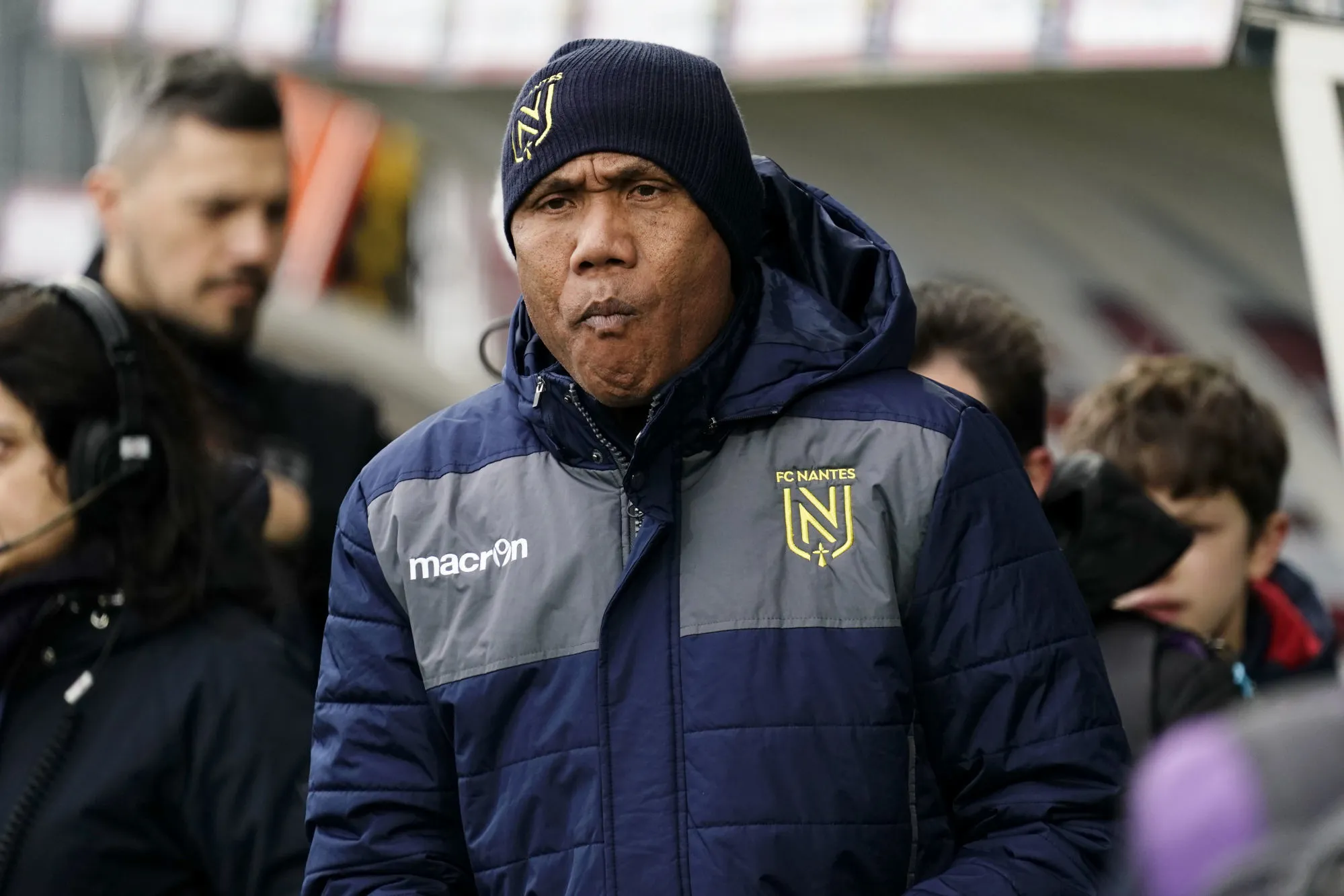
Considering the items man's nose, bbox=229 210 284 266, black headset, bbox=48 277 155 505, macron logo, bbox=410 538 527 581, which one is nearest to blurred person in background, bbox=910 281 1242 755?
macron logo, bbox=410 538 527 581

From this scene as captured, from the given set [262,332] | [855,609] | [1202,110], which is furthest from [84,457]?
[262,332]

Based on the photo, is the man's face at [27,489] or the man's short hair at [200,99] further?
the man's short hair at [200,99]

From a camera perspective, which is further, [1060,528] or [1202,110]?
[1202,110]

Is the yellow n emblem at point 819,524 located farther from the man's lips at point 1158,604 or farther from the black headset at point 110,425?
the man's lips at point 1158,604

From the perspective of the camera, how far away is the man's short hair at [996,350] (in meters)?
2.99

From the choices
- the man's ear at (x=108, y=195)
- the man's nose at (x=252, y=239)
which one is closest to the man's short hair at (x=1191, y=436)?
the man's nose at (x=252, y=239)

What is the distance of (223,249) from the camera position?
13.6ft

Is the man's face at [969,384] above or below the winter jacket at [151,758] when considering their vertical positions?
above

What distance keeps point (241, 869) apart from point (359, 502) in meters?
0.68

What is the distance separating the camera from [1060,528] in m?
2.81

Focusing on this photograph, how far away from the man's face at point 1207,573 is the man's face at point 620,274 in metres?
1.40

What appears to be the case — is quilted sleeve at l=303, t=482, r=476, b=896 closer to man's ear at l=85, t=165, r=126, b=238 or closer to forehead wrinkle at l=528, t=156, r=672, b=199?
forehead wrinkle at l=528, t=156, r=672, b=199

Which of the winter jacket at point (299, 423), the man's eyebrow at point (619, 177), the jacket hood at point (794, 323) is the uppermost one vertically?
the man's eyebrow at point (619, 177)

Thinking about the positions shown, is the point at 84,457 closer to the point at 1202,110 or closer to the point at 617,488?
the point at 617,488
